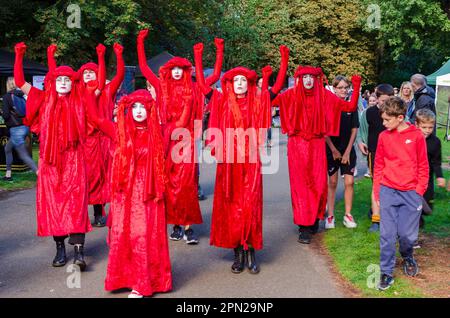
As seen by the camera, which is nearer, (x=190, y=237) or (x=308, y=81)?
(x=308, y=81)

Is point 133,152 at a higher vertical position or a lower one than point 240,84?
lower

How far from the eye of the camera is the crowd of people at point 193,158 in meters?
5.40

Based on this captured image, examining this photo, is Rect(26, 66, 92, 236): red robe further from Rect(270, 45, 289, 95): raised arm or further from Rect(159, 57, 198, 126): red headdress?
Rect(270, 45, 289, 95): raised arm

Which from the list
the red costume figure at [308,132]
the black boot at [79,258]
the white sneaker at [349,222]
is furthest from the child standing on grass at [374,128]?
the black boot at [79,258]

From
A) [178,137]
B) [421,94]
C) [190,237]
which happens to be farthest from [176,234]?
[421,94]

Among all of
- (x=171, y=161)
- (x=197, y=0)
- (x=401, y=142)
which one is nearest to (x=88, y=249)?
(x=171, y=161)

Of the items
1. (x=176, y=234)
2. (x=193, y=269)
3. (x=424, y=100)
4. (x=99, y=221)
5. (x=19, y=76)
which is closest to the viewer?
(x=193, y=269)

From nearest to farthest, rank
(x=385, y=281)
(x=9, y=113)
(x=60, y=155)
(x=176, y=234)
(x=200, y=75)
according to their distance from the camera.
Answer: (x=385, y=281) < (x=60, y=155) < (x=200, y=75) < (x=176, y=234) < (x=9, y=113)

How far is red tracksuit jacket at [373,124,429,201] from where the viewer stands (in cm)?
571

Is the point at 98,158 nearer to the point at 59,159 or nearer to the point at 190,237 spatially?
the point at 190,237

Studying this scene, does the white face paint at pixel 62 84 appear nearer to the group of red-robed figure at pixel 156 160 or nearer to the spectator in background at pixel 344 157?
the group of red-robed figure at pixel 156 160

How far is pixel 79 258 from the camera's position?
6348 mm

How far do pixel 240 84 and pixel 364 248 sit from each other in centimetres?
252
